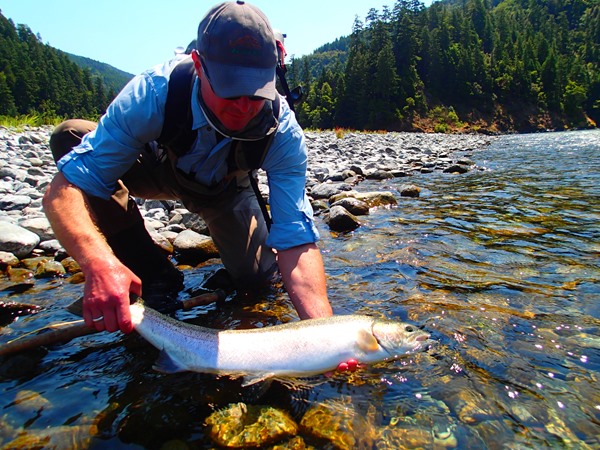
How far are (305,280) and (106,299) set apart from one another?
135 centimetres

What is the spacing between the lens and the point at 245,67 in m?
2.75

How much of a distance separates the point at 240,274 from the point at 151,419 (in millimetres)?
2173

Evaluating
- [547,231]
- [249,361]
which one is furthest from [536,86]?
[249,361]

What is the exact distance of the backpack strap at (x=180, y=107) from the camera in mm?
3189

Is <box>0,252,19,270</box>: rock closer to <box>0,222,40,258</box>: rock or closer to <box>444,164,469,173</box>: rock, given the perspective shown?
<box>0,222,40,258</box>: rock

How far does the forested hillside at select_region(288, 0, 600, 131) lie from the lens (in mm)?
76250

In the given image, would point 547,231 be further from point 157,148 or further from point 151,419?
point 151,419

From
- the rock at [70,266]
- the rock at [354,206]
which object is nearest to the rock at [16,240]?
the rock at [70,266]

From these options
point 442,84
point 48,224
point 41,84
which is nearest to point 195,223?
point 48,224

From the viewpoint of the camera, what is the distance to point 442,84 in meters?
86.4

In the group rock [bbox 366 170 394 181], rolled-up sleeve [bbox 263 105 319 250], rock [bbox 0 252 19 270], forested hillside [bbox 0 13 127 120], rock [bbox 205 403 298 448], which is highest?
forested hillside [bbox 0 13 127 120]

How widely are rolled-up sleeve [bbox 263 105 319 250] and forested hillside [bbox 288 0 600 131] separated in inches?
2879

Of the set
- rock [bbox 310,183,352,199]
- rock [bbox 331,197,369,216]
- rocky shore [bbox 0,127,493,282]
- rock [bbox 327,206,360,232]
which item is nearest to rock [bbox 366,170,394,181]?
rocky shore [bbox 0,127,493,282]

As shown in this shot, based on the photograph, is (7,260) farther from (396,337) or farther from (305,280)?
(396,337)
